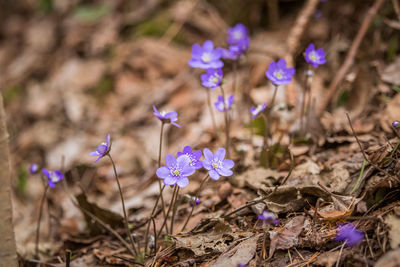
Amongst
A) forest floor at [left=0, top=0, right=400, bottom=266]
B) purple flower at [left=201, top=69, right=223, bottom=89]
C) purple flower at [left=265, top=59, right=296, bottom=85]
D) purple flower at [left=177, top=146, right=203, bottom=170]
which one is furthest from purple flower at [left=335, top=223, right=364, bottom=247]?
purple flower at [left=201, top=69, right=223, bottom=89]

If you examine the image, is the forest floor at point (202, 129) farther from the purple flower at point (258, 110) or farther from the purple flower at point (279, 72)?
the purple flower at point (279, 72)

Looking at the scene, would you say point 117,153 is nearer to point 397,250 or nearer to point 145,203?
point 145,203

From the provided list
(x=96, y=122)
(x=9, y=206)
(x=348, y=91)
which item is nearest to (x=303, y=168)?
(x=348, y=91)

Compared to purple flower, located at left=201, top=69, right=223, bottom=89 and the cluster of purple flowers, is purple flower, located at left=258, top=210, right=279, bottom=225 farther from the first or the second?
purple flower, located at left=201, top=69, right=223, bottom=89

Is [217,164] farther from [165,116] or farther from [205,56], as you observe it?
[205,56]

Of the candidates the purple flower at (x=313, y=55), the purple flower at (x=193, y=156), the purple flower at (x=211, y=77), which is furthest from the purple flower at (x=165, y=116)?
the purple flower at (x=313, y=55)
